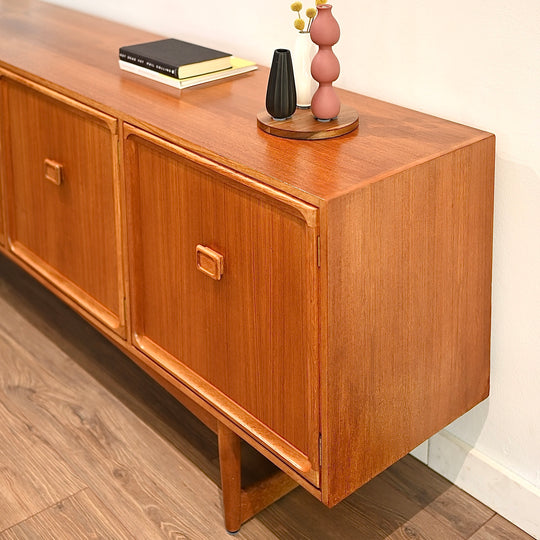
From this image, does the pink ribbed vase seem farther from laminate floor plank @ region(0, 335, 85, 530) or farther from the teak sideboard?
laminate floor plank @ region(0, 335, 85, 530)

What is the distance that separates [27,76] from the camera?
1766mm

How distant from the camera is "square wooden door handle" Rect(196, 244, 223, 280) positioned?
4.58 ft

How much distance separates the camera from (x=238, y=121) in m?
1.49

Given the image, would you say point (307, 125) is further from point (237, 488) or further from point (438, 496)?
point (438, 496)

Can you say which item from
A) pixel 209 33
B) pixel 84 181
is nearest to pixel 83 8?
A: pixel 209 33

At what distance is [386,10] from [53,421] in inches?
45.2

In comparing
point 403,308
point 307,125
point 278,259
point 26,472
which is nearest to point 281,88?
point 307,125

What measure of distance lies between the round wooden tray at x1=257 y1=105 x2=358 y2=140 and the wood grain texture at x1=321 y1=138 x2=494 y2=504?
0.61 feet

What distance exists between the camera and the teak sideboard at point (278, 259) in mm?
1246

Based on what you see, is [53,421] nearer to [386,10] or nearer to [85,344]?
[85,344]

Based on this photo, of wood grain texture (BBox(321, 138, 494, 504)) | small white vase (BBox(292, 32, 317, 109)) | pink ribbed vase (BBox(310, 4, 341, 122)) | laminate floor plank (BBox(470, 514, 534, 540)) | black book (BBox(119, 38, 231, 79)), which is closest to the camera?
wood grain texture (BBox(321, 138, 494, 504))

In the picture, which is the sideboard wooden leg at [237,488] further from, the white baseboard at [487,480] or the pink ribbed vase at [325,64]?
the pink ribbed vase at [325,64]

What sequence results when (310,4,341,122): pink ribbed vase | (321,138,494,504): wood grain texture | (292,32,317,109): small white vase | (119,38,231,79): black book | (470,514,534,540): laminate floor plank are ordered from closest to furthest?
(321,138,494,504): wood grain texture < (310,4,341,122): pink ribbed vase < (292,32,317,109): small white vase < (470,514,534,540): laminate floor plank < (119,38,231,79): black book

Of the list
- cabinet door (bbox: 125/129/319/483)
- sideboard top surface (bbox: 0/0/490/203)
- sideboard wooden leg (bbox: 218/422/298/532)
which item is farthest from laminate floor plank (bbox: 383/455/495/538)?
sideboard top surface (bbox: 0/0/490/203)
